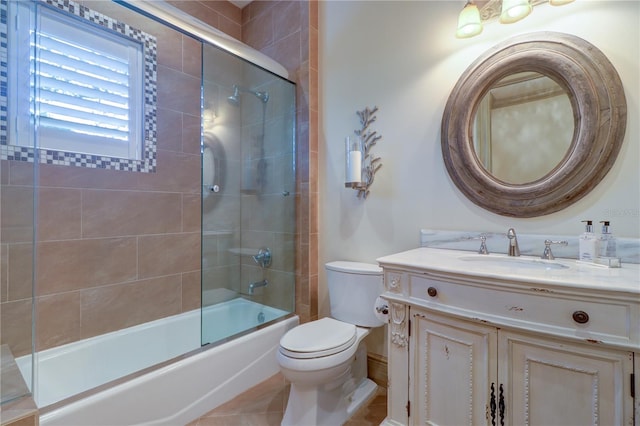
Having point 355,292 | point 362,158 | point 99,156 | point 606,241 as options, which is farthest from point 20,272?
point 606,241

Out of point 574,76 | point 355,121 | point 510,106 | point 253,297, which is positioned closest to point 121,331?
point 253,297

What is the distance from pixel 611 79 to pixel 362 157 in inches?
47.0

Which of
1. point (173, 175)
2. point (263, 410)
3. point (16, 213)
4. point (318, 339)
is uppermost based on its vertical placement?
point (173, 175)

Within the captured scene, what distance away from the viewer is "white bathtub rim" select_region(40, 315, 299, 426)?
4.02 ft

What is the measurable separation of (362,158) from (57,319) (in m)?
2.05

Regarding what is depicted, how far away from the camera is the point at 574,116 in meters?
1.29

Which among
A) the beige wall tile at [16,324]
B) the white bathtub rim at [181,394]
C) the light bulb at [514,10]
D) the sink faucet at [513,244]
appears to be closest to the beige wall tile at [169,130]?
the beige wall tile at [16,324]

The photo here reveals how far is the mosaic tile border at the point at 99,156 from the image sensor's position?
1.27 meters

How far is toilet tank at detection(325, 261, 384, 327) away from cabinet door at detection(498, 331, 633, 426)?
736 millimetres

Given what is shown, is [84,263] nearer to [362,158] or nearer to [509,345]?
[362,158]

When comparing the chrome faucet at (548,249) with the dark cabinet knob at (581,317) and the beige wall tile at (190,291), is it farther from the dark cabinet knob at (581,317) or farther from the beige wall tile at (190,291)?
the beige wall tile at (190,291)

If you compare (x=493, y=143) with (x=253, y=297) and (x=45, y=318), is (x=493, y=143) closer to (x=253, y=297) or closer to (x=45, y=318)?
(x=253, y=297)

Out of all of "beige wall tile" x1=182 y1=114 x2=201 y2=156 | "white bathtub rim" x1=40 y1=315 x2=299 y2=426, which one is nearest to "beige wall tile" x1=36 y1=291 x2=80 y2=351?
"white bathtub rim" x1=40 y1=315 x2=299 y2=426

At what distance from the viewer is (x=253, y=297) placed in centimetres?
216
